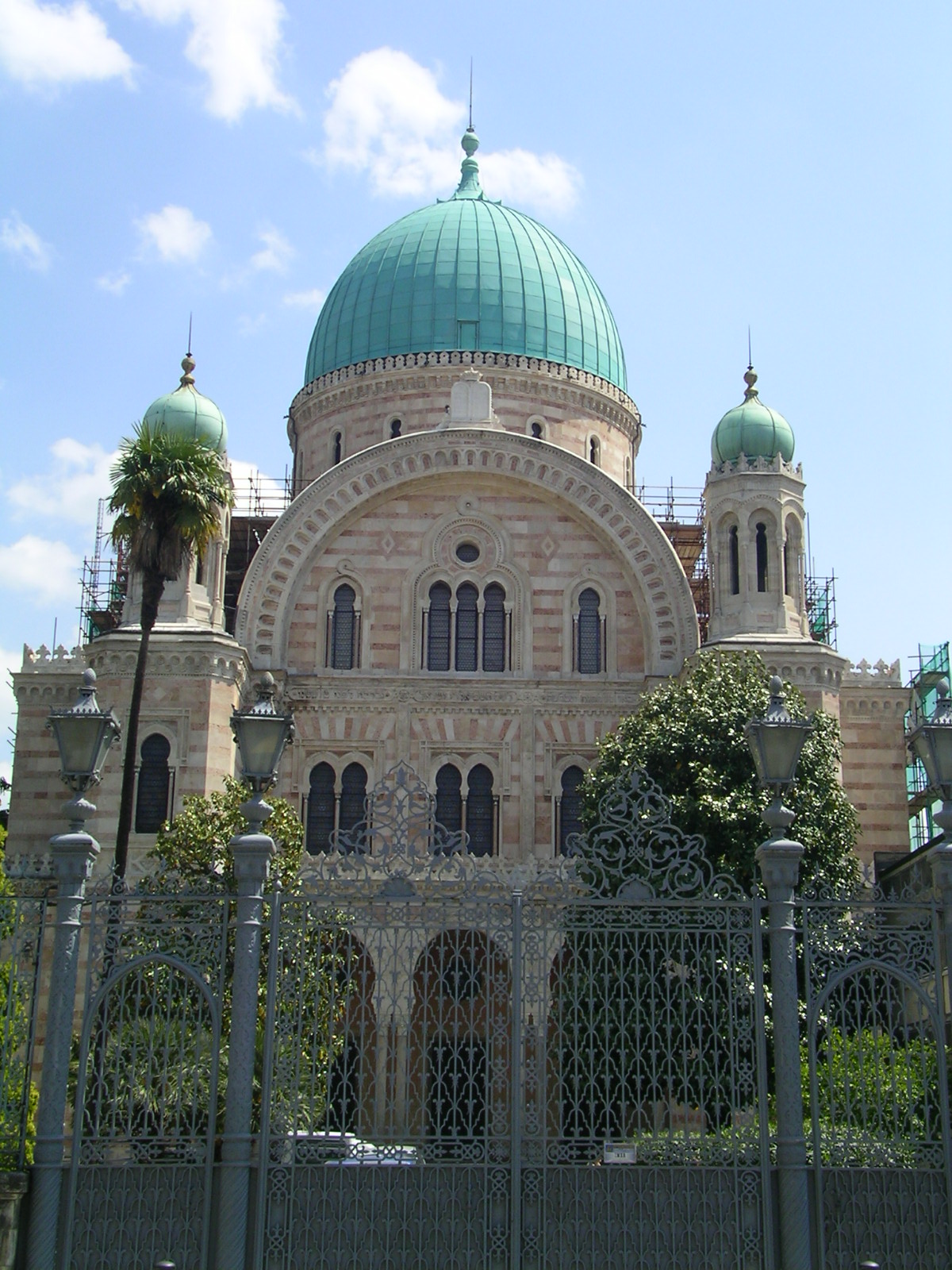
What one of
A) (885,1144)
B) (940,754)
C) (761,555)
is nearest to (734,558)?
(761,555)

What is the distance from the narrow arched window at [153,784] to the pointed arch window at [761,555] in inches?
511

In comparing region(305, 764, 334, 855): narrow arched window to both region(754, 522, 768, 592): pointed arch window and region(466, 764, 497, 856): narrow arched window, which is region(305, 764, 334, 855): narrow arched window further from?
region(754, 522, 768, 592): pointed arch window

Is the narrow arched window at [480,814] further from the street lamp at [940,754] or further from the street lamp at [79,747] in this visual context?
the street lamp at [79,747]

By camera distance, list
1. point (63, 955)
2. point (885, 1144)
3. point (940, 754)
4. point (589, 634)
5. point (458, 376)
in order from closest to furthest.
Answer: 1. point (885, 1144)
2. point (63, 955)
3. point (940, 754)
4. point (589, 634)
5. point (458, 376)

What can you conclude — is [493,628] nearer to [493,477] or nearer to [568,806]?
[493,477]

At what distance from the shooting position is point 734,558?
33.7 meters

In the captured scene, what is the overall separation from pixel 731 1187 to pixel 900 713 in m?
23.3

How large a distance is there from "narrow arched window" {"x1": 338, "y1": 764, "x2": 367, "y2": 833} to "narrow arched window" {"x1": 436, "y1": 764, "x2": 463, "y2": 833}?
163 cm

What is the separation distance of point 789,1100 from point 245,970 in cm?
444

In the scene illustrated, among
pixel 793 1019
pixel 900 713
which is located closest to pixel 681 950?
pixel 793 1019

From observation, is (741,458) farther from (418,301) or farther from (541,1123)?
(541,1123)

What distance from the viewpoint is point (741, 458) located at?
3375 cm

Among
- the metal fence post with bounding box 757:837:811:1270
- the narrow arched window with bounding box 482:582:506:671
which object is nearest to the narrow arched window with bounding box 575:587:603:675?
the narrow arched window with bounding box 482:582:506:671

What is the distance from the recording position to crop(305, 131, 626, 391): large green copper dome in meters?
39.7
